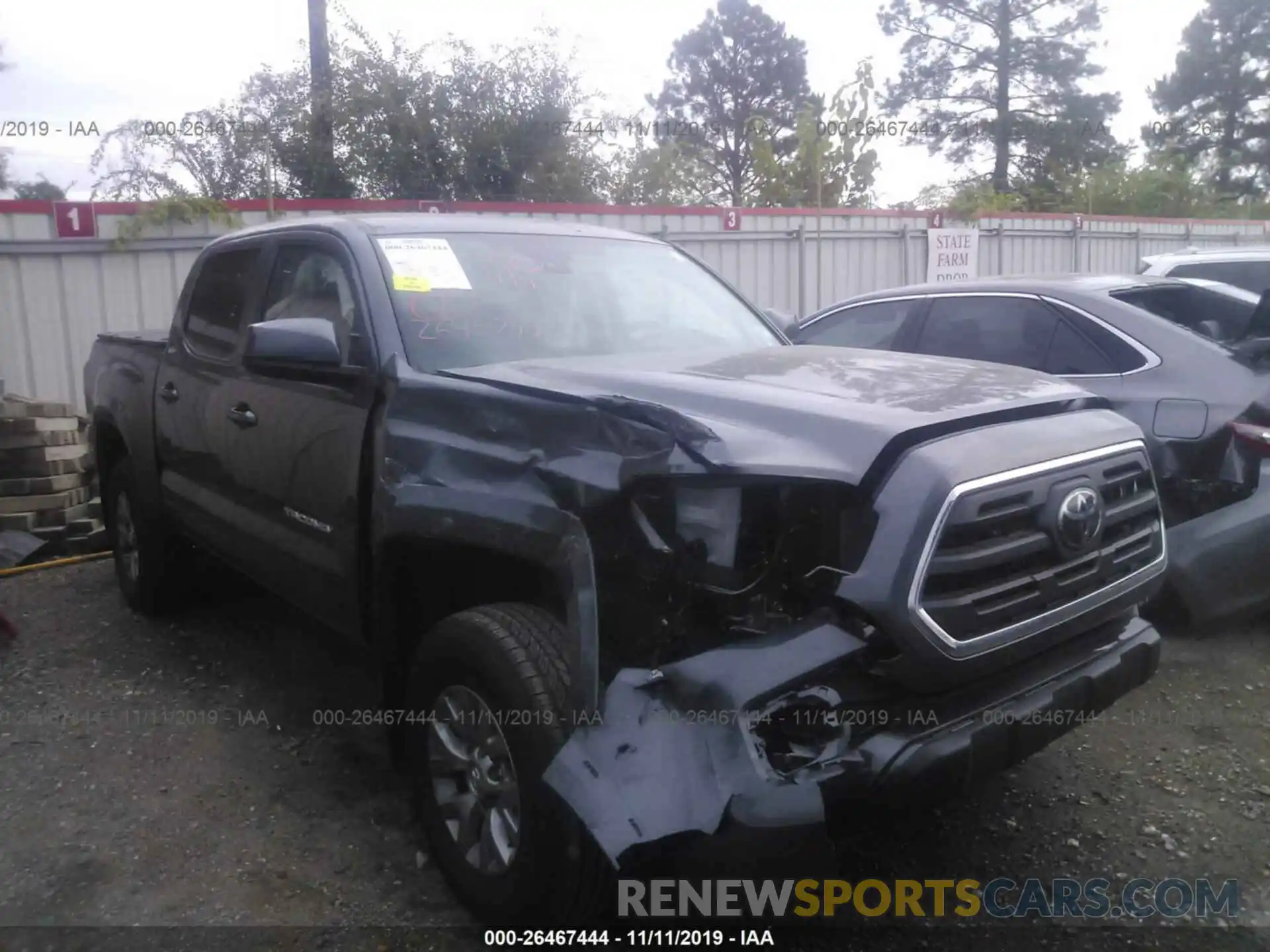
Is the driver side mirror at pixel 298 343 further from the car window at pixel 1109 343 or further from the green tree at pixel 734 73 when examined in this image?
the green tree at pixel 734 73

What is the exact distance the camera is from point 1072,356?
484 cm

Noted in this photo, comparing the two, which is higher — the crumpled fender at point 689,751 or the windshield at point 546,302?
the windshield at point 546,302

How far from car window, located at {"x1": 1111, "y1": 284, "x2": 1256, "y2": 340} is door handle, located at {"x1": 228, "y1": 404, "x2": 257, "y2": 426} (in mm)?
3743

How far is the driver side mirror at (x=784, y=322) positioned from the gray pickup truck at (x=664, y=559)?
0.72 metres

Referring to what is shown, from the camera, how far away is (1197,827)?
10.6ft

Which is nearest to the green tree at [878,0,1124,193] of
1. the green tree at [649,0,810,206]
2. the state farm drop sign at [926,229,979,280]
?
the green tree at [649,0,810,206]

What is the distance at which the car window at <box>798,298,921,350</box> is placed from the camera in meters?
5.70

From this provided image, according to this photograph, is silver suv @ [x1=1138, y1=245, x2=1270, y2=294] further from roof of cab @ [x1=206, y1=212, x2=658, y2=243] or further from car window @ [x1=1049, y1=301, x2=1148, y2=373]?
roof of cab @ [x1=206, y1=212, x2=658, y2=243]

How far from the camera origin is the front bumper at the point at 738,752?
208 cm

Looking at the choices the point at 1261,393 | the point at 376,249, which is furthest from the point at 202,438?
the point at 1261,393

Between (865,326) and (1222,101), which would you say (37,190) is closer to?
(865,326)

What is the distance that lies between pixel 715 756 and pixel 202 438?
2939mm

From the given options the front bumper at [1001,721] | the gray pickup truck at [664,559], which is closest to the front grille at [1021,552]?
the gray pickup truck at [664,559]

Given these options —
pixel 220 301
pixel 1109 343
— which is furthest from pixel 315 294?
pixel 1109 343
